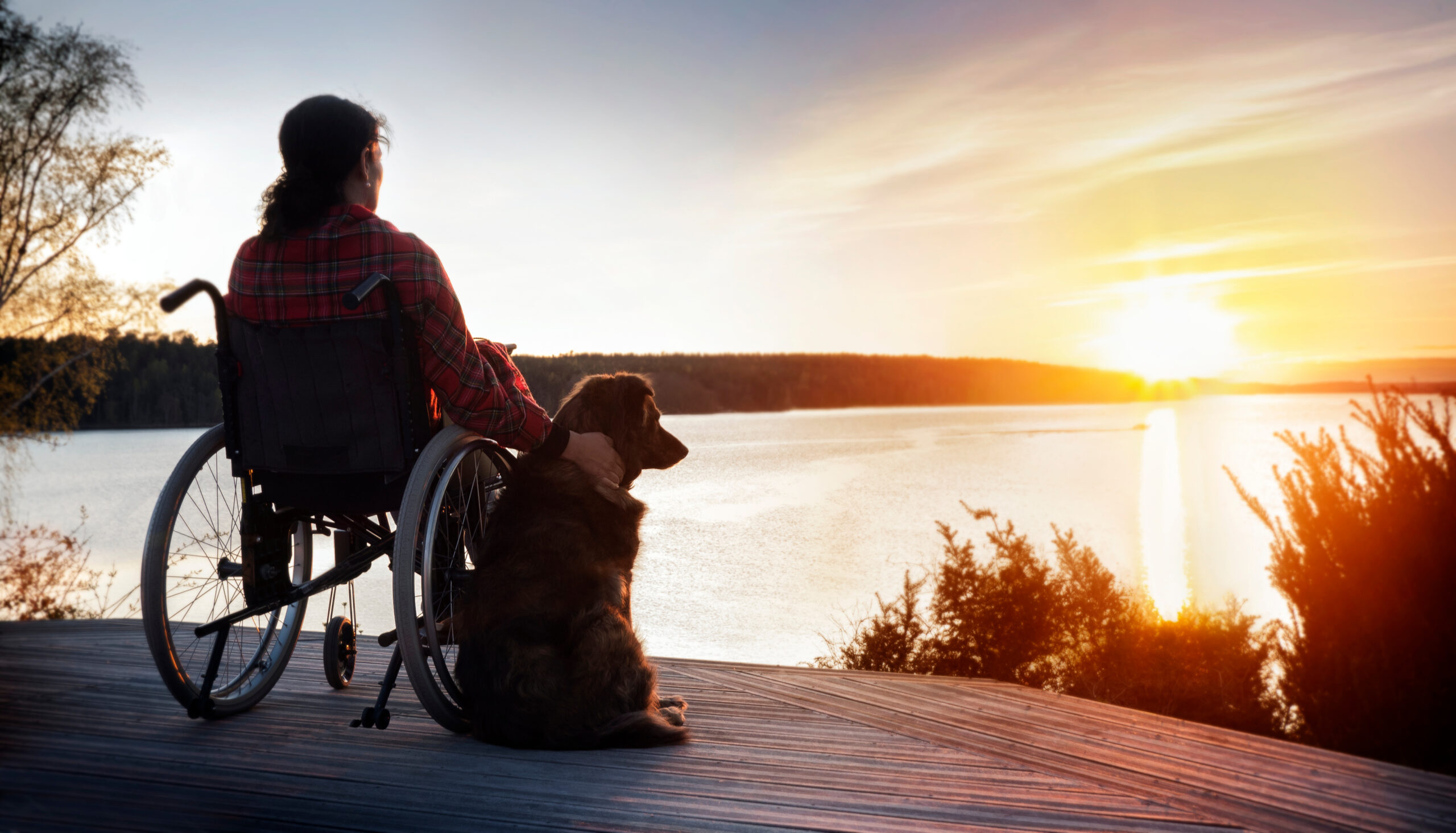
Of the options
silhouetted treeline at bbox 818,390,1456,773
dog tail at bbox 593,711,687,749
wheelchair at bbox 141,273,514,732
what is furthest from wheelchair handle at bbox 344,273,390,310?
silhouetted treeline at bbox 818,390,1456,773

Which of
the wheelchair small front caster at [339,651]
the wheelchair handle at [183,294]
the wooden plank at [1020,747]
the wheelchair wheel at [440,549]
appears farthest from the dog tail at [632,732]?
the wheelchair handle at [183,294]

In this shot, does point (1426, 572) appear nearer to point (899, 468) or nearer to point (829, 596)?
point (829, 596)

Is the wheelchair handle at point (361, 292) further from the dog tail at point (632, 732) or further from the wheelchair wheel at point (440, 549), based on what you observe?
the dog tail at point (632, 732)

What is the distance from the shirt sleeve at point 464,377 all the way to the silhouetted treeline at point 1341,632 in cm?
348

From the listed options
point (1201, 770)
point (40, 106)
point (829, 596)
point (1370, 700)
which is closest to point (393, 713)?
point (1201, 770)

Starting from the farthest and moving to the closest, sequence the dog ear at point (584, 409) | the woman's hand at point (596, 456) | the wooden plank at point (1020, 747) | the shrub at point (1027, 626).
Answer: the shrub at point (1027, 626) < the dog ear at point (584, 409) < the woman's hand at point (596, 456) < the wooden plank at point (1020, 747)

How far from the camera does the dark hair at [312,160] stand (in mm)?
1823

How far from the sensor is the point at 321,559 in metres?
2.66

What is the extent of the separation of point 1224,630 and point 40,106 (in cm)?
1510

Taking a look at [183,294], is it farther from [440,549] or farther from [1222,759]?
[1222,759]

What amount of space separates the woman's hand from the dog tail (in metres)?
0.59

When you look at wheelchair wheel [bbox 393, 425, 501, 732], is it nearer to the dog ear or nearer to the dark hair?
the dog ear

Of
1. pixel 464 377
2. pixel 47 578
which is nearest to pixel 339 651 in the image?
pixel 464 377

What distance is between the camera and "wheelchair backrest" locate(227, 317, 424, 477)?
1.78 m
